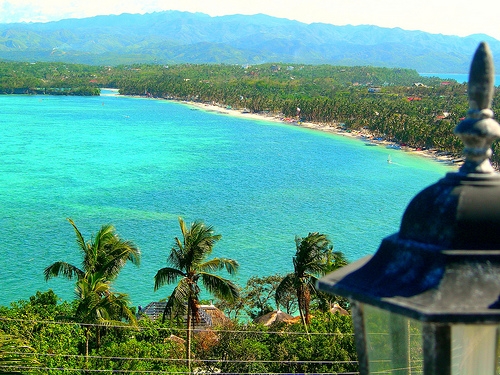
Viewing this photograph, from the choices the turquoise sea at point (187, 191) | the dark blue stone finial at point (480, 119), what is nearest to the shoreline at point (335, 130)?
the turquoise sea at point (187, 191)

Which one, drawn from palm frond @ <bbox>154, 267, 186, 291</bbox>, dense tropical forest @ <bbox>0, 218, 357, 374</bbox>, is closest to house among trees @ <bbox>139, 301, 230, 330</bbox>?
dense tropical forest @ <bbox>0, 218, 357, 374</bbox>

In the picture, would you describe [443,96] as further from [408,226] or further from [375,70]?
[408,226]

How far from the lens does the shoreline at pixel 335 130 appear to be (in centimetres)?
5441

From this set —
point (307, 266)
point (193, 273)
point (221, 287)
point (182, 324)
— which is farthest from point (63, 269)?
point (307, 266)

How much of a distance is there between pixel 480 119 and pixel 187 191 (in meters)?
38.9

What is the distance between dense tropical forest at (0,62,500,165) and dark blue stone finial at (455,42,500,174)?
46.4 metres

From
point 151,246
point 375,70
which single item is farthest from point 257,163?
point 375,70

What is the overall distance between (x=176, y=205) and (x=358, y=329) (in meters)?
34.4

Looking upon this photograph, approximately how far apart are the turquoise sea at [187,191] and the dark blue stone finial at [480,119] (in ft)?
67.8

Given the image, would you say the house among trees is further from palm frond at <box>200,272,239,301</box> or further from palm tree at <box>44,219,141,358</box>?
palm frond at <box>200,272,239,301</box>

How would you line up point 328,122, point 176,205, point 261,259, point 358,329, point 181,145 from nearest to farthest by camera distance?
point 358,329 → point 261,259 → point 176,205 → point 181,145 → point 328,122

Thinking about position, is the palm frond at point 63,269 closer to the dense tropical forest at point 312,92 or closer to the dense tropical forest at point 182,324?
the dense tropical forest at point 182,324

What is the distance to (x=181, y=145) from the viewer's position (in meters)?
63.2

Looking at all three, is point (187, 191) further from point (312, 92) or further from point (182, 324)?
point (312, 92)
